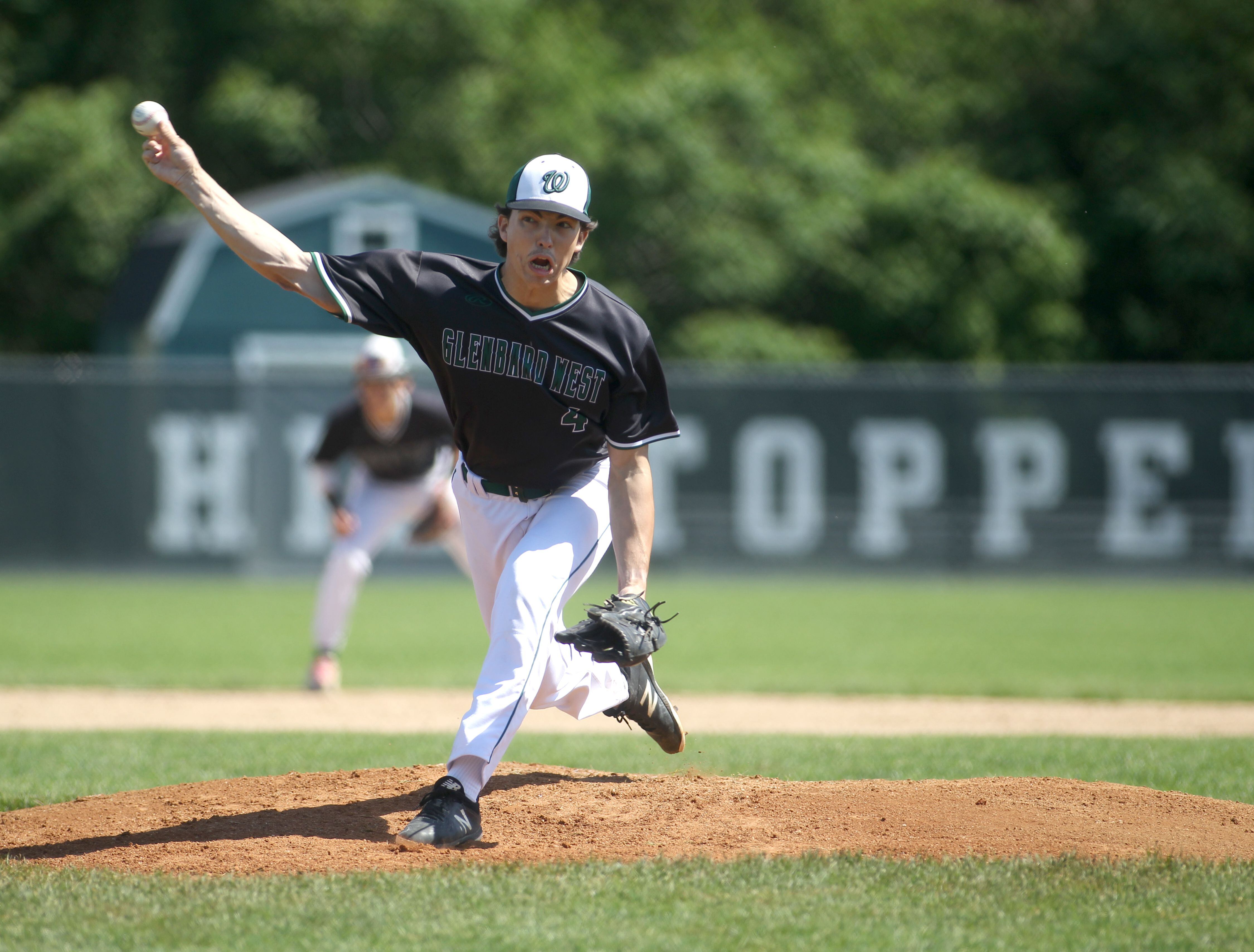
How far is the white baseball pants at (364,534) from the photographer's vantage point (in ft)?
26.4

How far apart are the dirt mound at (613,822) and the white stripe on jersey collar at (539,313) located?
149cm

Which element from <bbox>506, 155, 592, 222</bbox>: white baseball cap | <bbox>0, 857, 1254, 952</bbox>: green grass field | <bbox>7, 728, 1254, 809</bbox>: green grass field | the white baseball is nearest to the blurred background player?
<bbox>7, 728, 1254, 809</bbox>: green grass field

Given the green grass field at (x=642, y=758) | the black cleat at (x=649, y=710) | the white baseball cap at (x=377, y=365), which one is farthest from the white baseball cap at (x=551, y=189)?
the white baseball cap at (x=377, y=365)

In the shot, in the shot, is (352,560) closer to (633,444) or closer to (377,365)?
(377,365)

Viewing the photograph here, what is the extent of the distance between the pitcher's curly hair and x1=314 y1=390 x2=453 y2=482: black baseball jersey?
4.11m

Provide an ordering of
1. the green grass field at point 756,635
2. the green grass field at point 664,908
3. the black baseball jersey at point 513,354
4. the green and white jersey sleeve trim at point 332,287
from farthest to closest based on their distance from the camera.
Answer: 1. the green grass field at point 756,635
2. the black baseball jersey at point 513,354
3. the green and white jersey sleeve trim at point 332,287
4. the green grass field at point 664,908

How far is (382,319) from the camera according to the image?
408 centimetres

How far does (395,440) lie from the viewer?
27.8 ft

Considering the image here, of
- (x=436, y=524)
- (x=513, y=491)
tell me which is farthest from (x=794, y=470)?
(x=513, y=491)

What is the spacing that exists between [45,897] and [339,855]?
731 millimetres

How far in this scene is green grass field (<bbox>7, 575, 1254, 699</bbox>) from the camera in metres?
8.55

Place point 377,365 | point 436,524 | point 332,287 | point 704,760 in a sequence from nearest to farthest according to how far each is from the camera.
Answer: point 332,287 < point 704,760 < point 377,365 < point 436,524

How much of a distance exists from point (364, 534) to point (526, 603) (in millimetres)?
4648

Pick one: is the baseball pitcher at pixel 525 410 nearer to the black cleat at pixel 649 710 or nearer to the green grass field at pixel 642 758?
the black cleat at pixel 649 710
